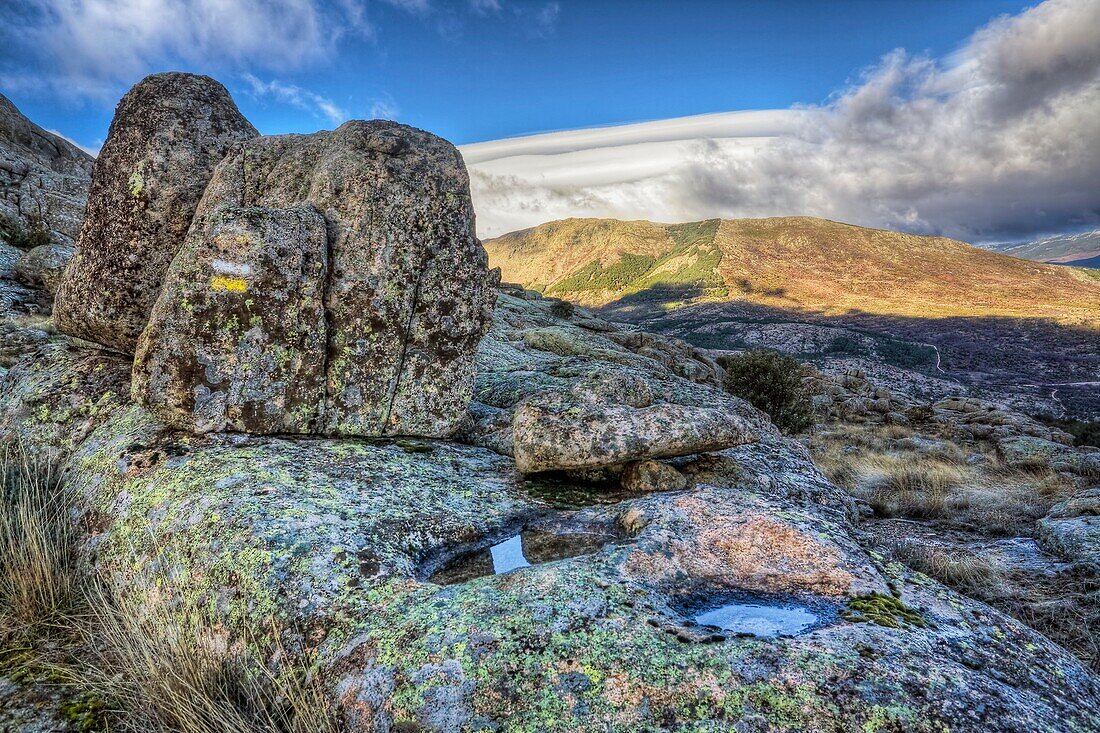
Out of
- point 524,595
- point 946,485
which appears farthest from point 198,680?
point 946,485

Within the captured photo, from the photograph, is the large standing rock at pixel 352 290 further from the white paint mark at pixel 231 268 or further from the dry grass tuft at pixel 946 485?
the dry grass tuft at pixel 946 485

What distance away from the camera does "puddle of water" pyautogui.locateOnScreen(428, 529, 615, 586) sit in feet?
15.2

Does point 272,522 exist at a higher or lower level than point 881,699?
higher

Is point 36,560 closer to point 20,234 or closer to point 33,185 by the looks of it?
point 20,234

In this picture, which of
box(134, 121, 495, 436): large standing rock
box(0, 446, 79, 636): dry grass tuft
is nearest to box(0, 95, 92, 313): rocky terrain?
box(134, 121, 495, 436): large standing rock

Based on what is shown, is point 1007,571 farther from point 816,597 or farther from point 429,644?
point 429,644

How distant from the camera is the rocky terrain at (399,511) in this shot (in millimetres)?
3164

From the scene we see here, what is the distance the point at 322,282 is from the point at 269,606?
4128mm

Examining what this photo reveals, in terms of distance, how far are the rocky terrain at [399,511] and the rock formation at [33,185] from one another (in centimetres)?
1319

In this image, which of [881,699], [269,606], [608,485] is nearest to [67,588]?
[269,606]

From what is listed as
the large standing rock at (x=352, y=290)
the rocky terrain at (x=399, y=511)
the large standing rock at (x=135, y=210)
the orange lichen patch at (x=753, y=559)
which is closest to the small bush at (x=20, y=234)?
the rocky terrain at (x=399, y=511)

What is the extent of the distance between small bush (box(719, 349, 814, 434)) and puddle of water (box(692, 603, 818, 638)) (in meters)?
19.3

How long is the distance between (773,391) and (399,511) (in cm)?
2040

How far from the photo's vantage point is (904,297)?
146 m
